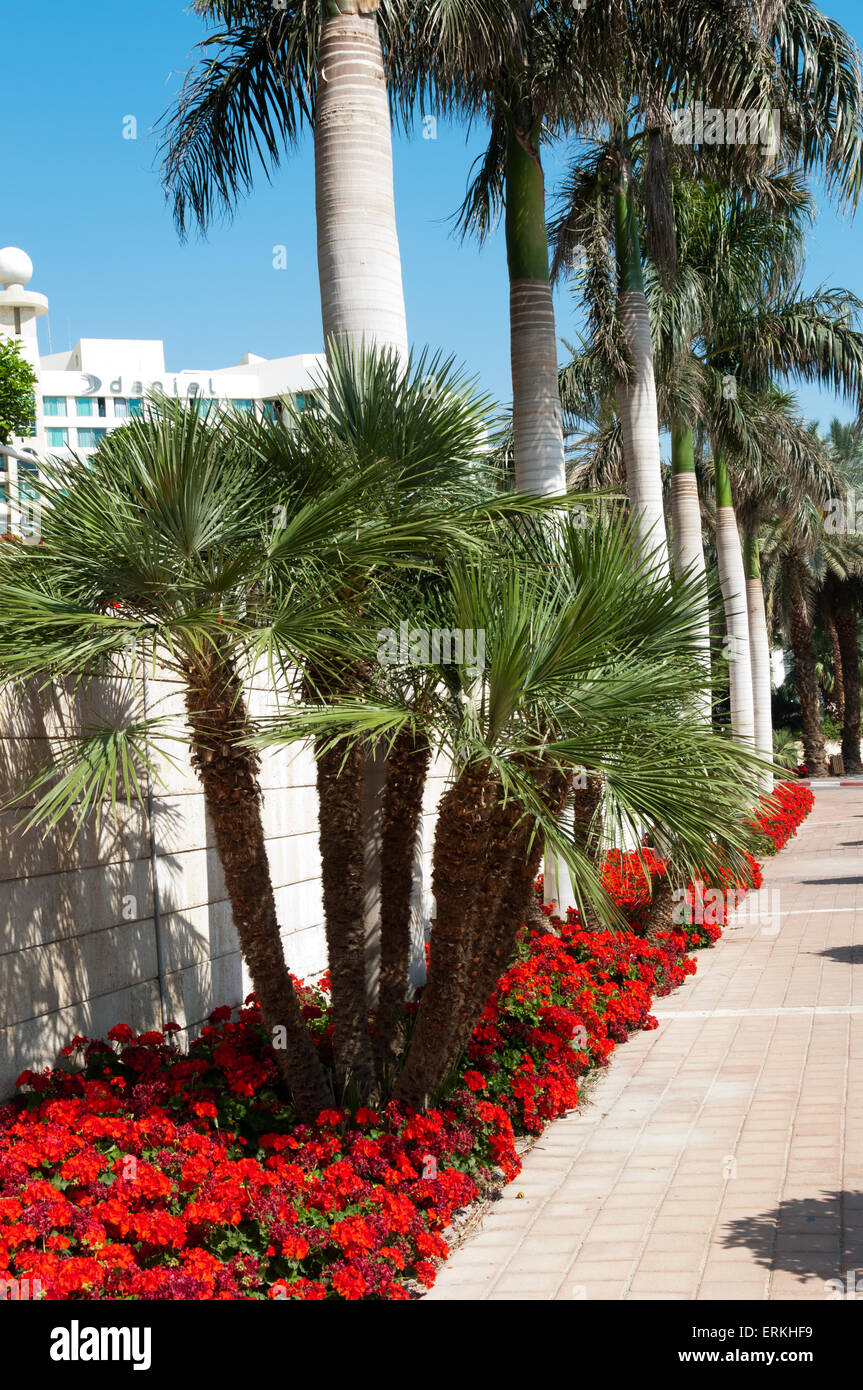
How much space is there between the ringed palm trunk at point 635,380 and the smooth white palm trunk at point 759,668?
9.49 m

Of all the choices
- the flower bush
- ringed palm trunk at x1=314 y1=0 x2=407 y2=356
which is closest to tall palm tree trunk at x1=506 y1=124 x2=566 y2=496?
ringed palm trunk at x1=314 y1=0 x2=407 y2=356

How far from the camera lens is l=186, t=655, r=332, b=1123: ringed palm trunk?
203 inches

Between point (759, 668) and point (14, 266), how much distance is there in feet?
111

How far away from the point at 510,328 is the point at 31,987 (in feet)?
22.3

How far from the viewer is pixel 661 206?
12.0 metres

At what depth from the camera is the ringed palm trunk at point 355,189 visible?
21.7 feet

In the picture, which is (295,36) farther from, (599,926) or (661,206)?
(599,926)

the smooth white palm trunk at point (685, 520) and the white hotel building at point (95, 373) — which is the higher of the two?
the white hotel building at point (95, 373)

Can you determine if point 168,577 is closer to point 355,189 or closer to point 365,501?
point 365,501

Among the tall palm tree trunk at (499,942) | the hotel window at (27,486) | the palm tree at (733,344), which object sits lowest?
the tall palm tree trunk at (499,942)

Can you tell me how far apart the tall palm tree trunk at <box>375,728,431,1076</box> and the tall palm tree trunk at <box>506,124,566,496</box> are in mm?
4384

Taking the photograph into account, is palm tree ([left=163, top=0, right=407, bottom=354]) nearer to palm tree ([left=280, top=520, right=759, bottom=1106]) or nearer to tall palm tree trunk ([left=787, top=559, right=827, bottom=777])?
palm tree ([left=280, top=520, right=759, bottom=1106])

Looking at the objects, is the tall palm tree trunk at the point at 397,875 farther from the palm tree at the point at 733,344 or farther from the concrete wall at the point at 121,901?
the palm tree at the point at 733,344

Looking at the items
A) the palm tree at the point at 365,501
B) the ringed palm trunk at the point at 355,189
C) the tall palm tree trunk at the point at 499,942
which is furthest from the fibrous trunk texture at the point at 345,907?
the ringed palm trunk at the point at 355,189
